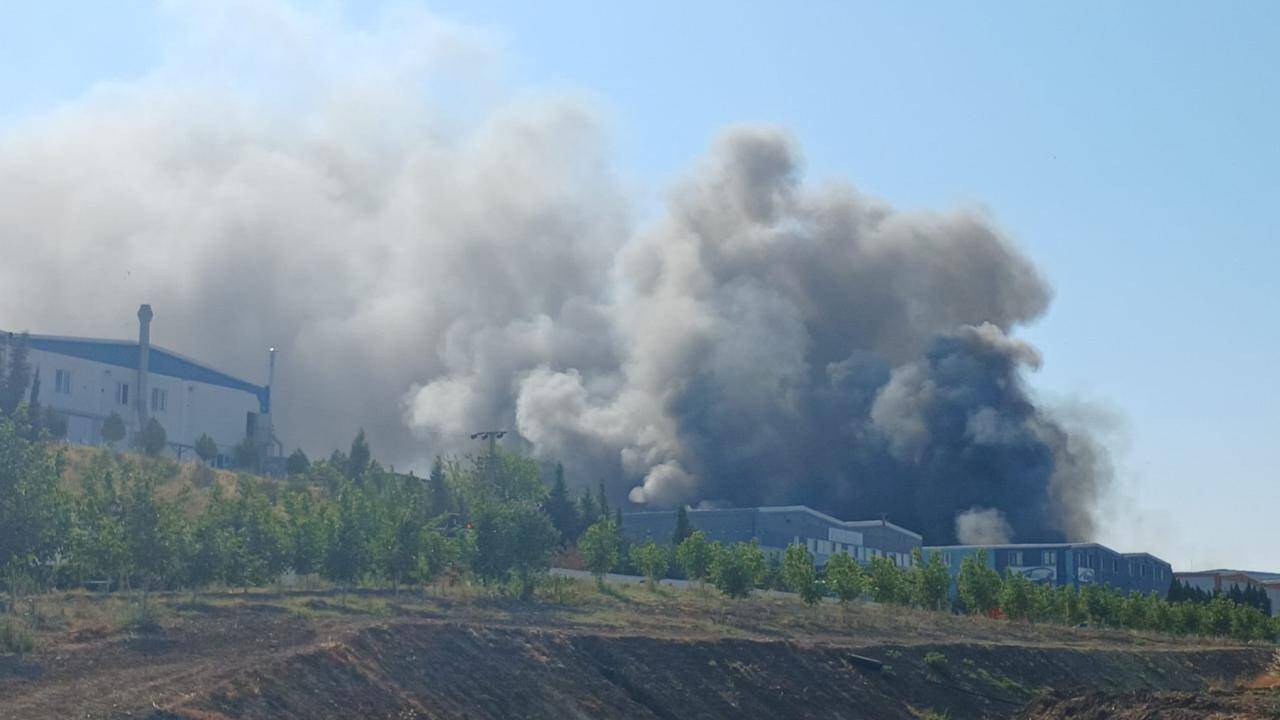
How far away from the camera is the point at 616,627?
141ft

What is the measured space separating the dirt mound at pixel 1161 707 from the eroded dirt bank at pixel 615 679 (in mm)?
4116

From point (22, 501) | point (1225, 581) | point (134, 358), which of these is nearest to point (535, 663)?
point (22, 501)

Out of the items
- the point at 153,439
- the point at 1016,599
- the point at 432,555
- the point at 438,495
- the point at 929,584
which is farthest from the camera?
the point at 153,439

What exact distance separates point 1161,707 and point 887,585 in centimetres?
2787

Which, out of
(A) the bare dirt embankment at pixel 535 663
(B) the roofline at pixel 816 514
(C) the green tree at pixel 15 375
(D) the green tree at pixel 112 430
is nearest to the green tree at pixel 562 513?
(B) the roofline at pixel 816 514

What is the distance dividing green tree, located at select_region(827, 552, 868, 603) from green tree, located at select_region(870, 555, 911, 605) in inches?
19.5

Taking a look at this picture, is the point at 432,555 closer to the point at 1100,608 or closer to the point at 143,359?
the point at 1100,608

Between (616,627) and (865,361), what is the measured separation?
6940 centimetres

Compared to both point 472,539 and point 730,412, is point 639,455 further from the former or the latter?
point 472,539

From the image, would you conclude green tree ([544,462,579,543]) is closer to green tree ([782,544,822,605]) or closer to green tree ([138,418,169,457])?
green tree ([138,418,169,457])

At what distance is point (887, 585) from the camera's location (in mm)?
63750

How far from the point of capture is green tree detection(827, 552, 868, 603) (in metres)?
60.2

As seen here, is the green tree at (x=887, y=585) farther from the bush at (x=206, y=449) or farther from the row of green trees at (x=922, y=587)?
the bush at (x=206, y=449)

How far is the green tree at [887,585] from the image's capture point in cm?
6375
